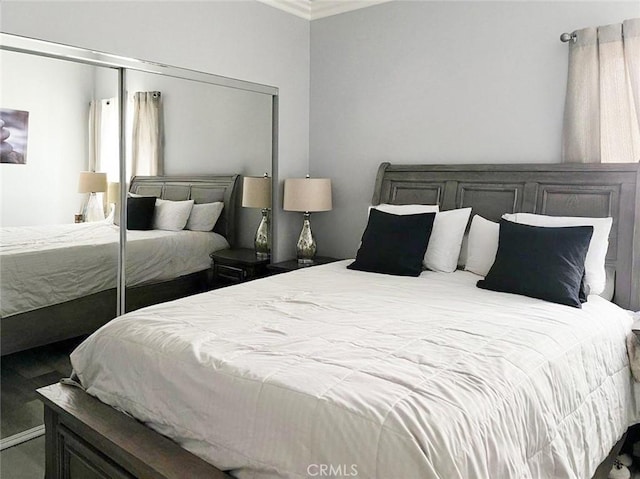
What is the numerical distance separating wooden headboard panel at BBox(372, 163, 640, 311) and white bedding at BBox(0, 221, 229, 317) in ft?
4.86

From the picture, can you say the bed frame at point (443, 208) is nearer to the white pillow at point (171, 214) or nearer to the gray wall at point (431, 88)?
the gray wall at point (431, 88)

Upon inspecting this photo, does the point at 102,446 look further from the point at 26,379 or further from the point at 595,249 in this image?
the point at 595,249

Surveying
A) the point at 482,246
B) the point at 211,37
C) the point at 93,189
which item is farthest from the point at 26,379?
the point at 482,246

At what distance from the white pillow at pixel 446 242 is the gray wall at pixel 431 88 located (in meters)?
0.50

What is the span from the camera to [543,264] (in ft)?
8.23

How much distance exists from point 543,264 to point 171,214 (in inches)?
86.5

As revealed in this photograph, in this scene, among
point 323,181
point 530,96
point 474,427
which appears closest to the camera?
point 474,427

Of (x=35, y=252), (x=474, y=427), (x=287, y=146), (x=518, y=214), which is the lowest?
(x=474, y=427)

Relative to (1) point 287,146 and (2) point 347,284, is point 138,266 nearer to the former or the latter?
(2) point 347,284

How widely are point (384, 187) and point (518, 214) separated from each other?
106cm

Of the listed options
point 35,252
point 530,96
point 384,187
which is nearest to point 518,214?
point 530,96

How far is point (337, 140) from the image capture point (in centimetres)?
415

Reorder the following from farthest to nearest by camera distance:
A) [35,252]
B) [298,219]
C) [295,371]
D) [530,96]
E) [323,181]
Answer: [298,219]
[323,181]
[530,96]
[35,252]
[295,371]

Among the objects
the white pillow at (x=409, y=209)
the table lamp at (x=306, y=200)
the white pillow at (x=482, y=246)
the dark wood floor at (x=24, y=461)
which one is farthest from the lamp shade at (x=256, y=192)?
the dark wood floor at (x=24, y=461)
